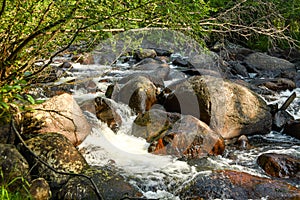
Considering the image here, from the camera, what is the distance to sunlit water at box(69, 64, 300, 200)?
4.12 meters

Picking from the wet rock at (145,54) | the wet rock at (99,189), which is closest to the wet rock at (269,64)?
the wet rock at (145,54)

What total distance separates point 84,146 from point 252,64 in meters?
8.49

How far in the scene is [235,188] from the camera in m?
3.66

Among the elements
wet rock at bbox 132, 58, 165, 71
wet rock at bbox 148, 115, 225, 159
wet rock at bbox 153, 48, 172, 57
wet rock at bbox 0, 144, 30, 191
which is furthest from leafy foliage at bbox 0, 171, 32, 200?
wet rock at bbox 153, 48, 172, 57

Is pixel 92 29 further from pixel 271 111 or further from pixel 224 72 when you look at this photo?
pixel 224 72

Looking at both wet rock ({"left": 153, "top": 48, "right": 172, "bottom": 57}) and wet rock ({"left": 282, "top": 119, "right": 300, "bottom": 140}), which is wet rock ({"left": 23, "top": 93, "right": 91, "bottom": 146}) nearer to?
wet rock ({"left": 282, "top": 119, "right": 300, "bottom": 140})

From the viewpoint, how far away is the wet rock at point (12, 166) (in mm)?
3246

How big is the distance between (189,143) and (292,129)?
2447 millimetres

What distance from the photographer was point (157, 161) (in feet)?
15.6

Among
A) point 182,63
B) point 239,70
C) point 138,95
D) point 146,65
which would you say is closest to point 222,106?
point 138,95

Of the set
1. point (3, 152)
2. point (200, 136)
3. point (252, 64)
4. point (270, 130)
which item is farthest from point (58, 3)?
point (252, 64)

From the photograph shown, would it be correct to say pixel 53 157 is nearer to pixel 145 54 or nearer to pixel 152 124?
pixel 152 124

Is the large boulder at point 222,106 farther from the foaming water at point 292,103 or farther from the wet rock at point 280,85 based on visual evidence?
the wet rock at point 280,85

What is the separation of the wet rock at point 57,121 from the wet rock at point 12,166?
2.60ft
